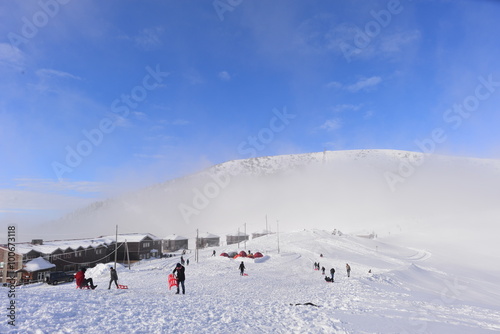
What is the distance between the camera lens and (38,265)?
5406 cm

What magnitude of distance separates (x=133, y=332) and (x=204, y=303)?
6.44m

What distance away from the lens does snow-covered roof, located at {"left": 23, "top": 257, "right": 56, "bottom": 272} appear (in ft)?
173

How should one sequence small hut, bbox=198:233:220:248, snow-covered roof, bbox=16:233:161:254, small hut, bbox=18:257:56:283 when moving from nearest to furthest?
small hut, bbox=18:257:56:283 → snow-covered roof, bbox=16:233:161:254 → small hut, bbox=198:233:220:248

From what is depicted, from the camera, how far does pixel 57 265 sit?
5881cm

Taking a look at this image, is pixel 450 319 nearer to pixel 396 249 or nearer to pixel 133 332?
pixel 133 332

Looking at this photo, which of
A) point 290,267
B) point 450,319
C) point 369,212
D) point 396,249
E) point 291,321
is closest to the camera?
point 291,321

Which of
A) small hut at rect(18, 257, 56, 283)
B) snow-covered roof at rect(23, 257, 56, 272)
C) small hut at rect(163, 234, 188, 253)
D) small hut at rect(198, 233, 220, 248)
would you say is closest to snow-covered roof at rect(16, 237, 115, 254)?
snow-covered roof at rect(23, 257, 56, 272)

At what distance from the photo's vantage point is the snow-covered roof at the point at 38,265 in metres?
52.6

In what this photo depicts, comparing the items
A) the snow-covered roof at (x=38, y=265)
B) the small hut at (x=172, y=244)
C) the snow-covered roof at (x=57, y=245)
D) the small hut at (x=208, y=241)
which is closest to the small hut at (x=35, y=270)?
the snow-covered roof at (x=38, y=265)

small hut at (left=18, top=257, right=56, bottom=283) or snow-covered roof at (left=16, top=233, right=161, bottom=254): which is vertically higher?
snow-covered roof at (left=16, top=233, right=161, bottom=254)

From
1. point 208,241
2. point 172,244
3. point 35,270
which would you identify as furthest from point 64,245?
point 208,241

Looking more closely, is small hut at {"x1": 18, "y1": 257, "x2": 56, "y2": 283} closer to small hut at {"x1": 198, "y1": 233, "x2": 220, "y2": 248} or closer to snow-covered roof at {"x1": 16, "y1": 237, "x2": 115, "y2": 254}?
snow-covered roof at {"x1": 16, "y1": 237, "x2": 115, "y2": 254}

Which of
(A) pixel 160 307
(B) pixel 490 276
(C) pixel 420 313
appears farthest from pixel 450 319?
(B) pixel 490 276

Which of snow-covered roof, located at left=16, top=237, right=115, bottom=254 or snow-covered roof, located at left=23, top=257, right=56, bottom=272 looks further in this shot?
snow-covered roof, located at left=16, top=237, right=115, bottom=254
